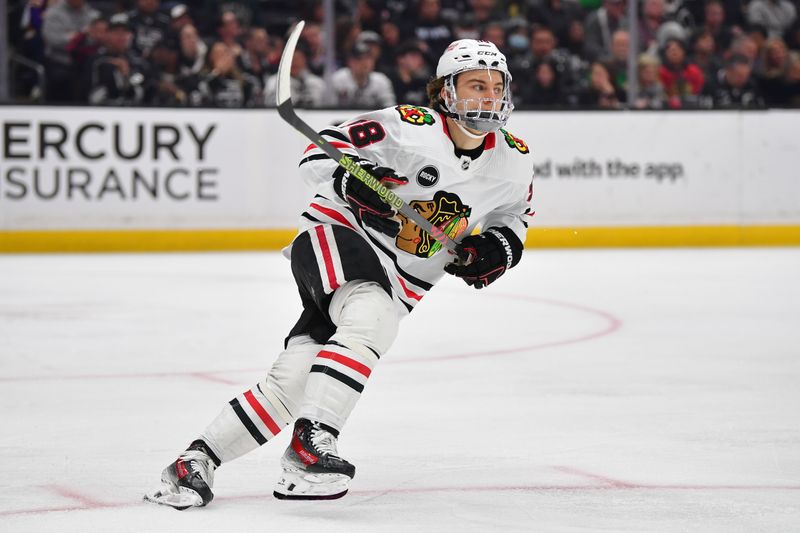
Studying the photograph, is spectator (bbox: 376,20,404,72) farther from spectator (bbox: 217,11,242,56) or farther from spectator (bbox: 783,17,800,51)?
spectator (bbox: 783,17,800,51)

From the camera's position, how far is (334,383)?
271cm

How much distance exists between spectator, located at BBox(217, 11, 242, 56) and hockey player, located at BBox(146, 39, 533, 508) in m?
6.51

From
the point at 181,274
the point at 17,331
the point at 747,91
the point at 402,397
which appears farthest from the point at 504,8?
the point at 402,397

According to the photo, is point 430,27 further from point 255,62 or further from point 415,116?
point 415,116

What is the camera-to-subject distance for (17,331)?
5.60 m

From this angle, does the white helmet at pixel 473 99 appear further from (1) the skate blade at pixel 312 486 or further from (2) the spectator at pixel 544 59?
(2) the spectator at pixel 544 59

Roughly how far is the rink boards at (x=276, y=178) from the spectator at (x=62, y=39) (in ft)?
0.63

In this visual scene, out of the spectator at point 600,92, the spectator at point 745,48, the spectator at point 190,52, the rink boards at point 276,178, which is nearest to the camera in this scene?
the rink boards at point 276,178

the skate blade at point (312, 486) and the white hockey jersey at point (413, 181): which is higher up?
the white hockey jersey at point (413, 181)

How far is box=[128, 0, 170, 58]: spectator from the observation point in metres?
9.41

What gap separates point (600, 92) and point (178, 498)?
760cm

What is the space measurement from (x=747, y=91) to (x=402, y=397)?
6701 mm

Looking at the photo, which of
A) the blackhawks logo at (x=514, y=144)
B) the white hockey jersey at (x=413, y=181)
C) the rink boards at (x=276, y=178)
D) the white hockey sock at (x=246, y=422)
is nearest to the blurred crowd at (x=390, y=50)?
the rink boards at (x=276, y=178)

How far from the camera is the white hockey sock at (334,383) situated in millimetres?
2715
